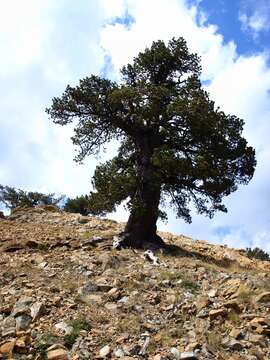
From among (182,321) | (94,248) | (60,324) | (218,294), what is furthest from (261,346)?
(94,248)

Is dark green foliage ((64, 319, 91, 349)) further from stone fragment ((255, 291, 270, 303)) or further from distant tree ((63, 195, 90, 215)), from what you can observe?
distant tree ((63, 195, 90, 215))

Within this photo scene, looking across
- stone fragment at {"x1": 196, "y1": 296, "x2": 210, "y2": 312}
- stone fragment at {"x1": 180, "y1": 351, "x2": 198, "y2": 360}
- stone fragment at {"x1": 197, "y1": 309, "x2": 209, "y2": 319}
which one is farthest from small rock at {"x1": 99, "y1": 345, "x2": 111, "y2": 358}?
stone fragment at {"x1": 196, "y1": 296, "x2": 210, "y2": 312}

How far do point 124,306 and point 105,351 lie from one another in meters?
2.47

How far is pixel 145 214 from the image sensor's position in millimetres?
21453

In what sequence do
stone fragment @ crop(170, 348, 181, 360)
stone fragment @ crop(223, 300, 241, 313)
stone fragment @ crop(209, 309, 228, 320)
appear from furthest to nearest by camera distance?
stone fragment @ crop(223, 300, 241, 313)
stone fragment @ crop(209, 309, 228, 320)
stone fragment @ crop(170, 348, 181, 360)

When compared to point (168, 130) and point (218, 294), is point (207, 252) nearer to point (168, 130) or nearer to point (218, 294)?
point (168, 130)

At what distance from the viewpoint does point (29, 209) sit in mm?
29031

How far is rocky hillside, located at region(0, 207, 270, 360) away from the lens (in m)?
11.1

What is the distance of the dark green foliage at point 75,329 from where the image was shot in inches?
442

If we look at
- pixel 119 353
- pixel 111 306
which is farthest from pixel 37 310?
pixel 119 353

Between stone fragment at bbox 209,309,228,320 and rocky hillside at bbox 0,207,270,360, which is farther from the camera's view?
stone fragment at bbox 209,309,228,320

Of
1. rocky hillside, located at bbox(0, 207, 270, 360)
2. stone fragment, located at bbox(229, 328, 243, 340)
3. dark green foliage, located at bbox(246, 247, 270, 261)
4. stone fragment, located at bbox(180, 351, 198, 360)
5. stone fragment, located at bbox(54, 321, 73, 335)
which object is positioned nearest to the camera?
stone fragment, located at bbox(180, 351, 198, 360)

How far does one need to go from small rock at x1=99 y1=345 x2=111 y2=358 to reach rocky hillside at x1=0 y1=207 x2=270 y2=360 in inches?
0.8

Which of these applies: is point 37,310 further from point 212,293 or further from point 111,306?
point 212,293
